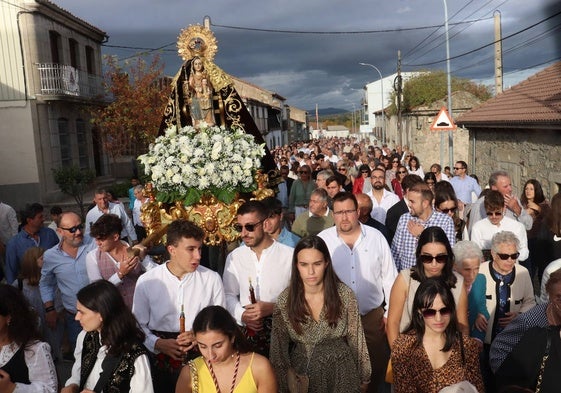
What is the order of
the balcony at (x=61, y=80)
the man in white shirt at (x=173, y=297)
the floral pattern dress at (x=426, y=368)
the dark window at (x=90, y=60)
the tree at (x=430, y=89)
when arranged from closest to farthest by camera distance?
the floral pattern dress at (x=426, y=368), the man in white shirt at (x=173, y=297), the balcony at (x=61, y=80), the dark window at (x=90, y=60), the tree at (x=430, y=89)

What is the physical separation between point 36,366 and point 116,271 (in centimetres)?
162

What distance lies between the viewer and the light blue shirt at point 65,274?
545 cm

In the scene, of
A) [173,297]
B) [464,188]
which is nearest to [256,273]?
[173,297]

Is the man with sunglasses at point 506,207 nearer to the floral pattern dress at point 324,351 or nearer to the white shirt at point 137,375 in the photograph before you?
the floral pattern dress at point 324,351

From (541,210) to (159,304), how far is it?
533 cm

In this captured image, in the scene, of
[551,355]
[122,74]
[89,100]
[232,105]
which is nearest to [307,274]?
[551,355]

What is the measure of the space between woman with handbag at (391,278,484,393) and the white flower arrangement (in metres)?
3.20

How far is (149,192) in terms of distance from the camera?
6633mm

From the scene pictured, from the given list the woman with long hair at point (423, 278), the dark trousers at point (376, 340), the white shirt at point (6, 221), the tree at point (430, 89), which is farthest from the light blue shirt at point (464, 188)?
the tree at point (430, 89)

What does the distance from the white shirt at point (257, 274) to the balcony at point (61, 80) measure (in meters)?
17.4

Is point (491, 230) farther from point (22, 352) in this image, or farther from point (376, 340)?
point (22, 352)

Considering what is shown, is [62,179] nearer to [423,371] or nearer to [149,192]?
[149,192]

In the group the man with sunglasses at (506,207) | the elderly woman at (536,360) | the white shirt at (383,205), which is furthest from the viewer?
the white shirt at (383,205)

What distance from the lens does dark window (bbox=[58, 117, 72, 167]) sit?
2141 cm
